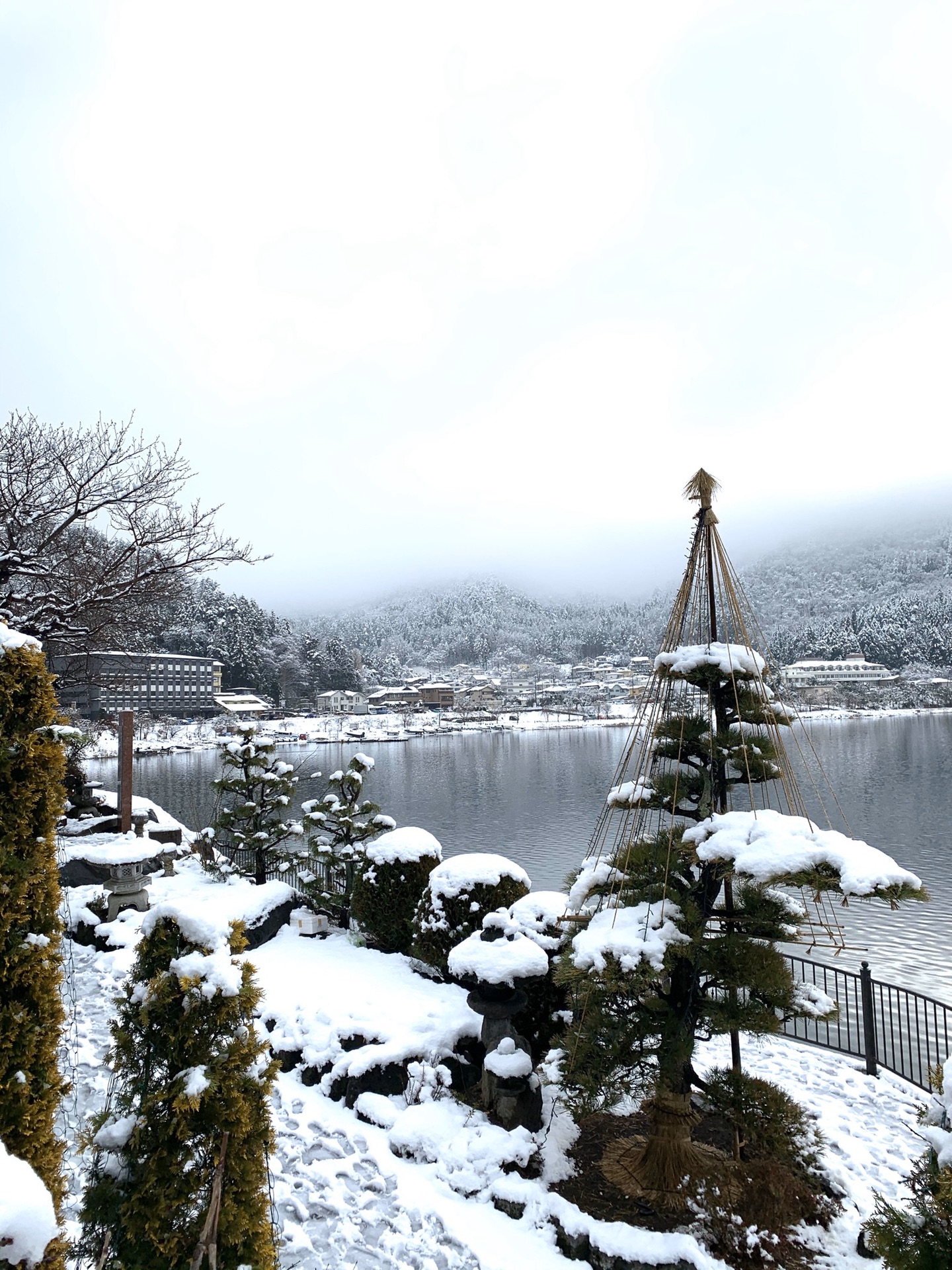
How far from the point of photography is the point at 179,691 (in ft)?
229

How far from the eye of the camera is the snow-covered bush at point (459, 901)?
22.2 feet

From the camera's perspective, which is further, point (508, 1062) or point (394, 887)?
point (394, 887)

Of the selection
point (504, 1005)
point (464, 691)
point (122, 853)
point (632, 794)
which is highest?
point (632, 794)

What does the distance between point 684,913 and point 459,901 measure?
311 cm

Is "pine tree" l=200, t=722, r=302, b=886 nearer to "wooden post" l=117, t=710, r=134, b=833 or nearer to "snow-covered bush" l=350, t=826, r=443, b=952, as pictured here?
"wooden post" l=117, t=710, r=134, b=833

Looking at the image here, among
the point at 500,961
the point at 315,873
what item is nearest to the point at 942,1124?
the point at 500,961

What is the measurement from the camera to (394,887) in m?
7.97

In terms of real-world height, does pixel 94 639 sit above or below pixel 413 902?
above

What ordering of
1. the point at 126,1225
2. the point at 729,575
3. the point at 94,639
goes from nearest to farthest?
the point at 126,1225
the point at 729,575
the point at 94,639

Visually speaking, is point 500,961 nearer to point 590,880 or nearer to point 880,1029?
point 590,880

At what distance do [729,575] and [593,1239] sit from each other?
3.96 meters

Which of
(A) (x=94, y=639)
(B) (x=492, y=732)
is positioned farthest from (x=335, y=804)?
(B) (x=492, y=732)

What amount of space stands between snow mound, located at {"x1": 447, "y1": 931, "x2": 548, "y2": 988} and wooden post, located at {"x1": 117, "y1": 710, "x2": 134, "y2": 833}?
10324mm

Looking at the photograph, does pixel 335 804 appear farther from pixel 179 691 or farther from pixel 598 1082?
pixel 179 691
